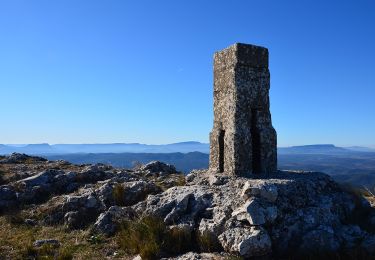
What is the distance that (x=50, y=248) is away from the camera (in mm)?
8891

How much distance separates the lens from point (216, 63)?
37.8ft

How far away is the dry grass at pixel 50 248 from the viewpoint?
862 centimetres

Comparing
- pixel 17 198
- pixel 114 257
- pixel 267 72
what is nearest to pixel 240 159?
pixel 267 72

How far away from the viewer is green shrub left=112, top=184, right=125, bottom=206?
447 inches

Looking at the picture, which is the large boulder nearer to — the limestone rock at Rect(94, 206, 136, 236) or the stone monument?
the limestone rock at Rect(94, 206, 136, 236)

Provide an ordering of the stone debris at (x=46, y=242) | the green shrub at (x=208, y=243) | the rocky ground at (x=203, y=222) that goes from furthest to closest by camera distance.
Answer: the stone debris at (x=46, y=242), the green shrub at (x=208, y=243), the rocky ground at (x=203, y=222)

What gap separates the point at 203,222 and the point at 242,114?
3306 millimetres

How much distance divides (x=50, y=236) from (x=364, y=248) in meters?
7.57

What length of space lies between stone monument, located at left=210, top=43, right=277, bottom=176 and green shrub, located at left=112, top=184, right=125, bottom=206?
2853mm

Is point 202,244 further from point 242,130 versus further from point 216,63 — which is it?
point 216,63

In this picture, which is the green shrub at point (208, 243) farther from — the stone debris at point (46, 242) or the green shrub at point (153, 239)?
the stone debris at point (46, 242)

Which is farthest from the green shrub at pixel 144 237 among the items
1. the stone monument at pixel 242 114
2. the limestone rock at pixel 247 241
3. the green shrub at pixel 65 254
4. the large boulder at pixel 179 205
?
the stone monument at pixel 242 114

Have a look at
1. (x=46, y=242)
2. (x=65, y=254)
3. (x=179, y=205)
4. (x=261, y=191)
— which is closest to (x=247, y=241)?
(x=261, y=191)

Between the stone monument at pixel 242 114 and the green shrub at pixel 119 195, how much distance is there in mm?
2853
